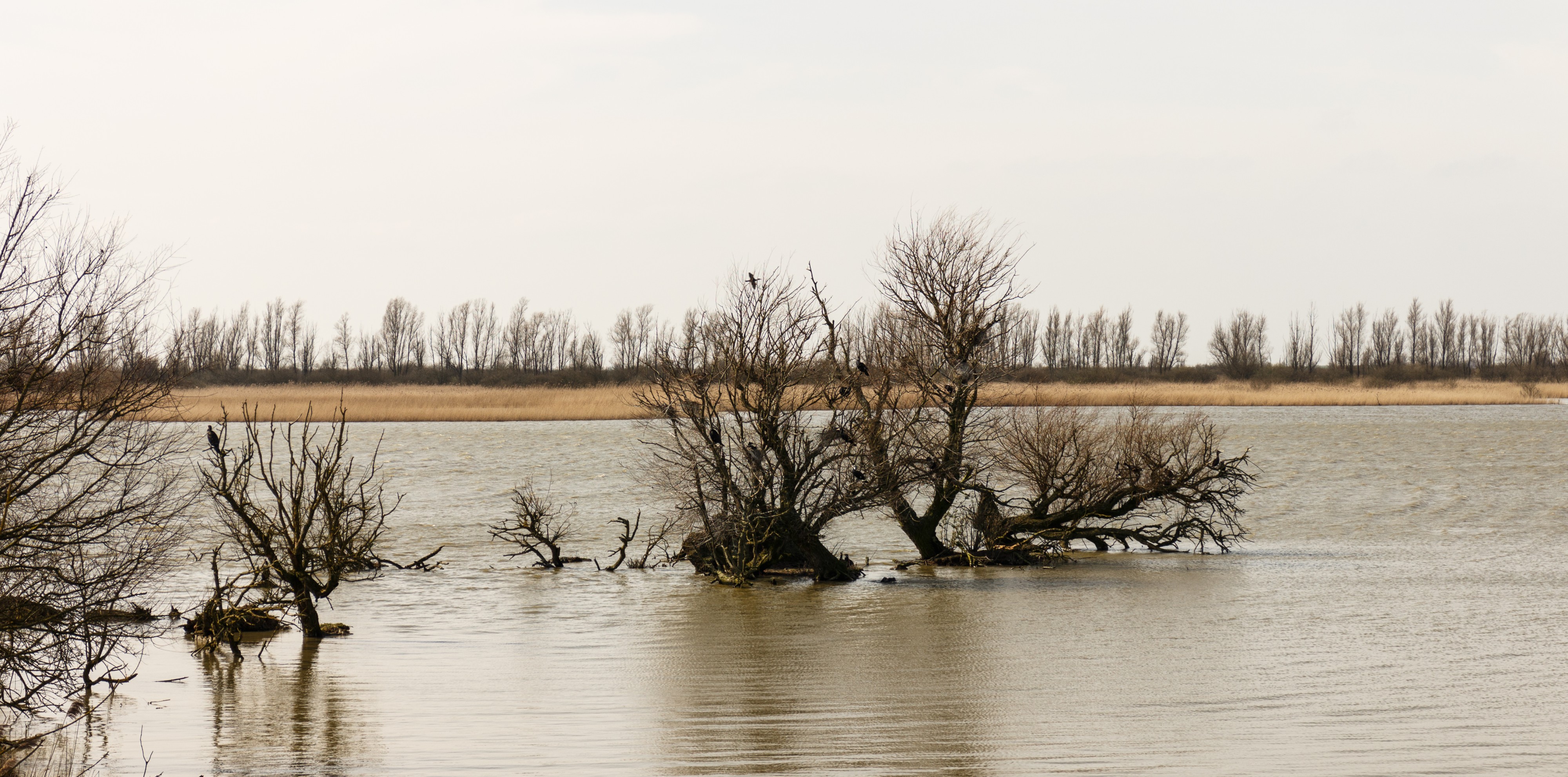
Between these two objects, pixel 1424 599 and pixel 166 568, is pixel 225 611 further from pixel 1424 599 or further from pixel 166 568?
pixel 1424 599

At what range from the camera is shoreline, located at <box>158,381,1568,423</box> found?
47375 millimetres

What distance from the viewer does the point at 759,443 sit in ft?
63.9

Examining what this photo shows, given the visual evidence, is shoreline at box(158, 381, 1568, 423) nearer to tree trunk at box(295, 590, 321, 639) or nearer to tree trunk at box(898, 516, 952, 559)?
tree trunk at box(898, 516, 952, 559)

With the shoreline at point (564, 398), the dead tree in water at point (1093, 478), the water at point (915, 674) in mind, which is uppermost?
the shoreline at point (564, 398)

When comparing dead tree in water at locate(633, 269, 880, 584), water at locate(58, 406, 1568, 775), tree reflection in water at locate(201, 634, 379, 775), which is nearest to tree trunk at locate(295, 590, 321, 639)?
water at locate(58, 406, 1568, 775)

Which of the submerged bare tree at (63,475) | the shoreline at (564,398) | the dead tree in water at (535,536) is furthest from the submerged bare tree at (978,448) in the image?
the shoreline at (564,398)

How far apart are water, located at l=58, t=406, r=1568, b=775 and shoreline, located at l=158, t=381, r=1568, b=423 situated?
20.4m

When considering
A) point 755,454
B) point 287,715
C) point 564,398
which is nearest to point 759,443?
point 755,454

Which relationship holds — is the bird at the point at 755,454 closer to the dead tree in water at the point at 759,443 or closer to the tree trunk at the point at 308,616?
the dead tree in water at the point at 759,443

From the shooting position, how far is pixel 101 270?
10.5 meters

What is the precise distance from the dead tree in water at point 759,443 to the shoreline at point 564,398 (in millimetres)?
20415

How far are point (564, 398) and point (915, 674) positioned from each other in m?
40.1

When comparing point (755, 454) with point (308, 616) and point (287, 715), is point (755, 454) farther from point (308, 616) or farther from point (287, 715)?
point (287, 715)

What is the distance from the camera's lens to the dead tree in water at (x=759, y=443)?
18828 millimetres
